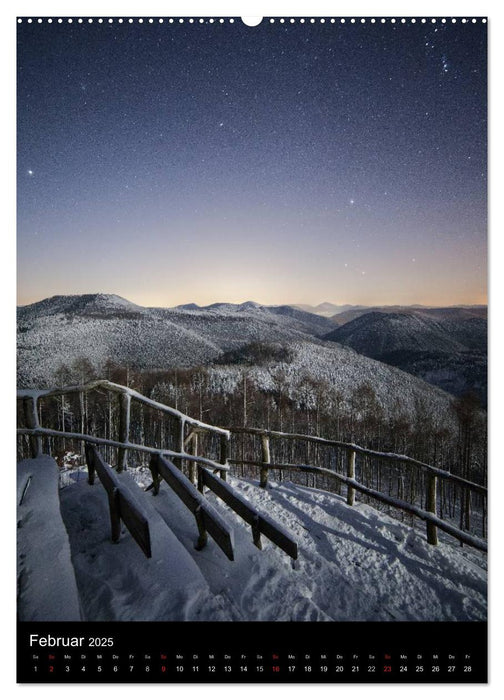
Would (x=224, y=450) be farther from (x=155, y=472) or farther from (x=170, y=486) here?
(x=170, y=486)

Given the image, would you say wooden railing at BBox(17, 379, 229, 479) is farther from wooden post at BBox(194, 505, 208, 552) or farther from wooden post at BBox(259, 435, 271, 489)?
wooden post at BBox(194, 505, 208, 552)

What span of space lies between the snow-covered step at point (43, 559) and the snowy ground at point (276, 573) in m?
0.16

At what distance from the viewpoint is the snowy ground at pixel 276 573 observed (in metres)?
1.84

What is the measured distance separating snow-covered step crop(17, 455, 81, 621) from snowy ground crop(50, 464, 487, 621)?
0.16m

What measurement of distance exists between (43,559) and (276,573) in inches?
62.0

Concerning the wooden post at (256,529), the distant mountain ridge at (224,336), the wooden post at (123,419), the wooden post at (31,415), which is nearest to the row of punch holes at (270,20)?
the distant mountain ridge at (224,336)

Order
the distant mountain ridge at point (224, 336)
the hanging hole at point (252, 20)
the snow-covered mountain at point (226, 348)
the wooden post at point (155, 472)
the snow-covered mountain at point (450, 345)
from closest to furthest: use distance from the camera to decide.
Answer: the hanging hole at point (252, 20), the snow-covered mountain at point (450, 345), the wooden post at point (155, 472), the distant mountain ridge at point (224, 336), the snow-covered mountain at point (226, 348)

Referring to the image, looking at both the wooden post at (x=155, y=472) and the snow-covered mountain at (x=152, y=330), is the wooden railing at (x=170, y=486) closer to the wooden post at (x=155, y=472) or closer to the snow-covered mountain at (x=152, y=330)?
A: the wooden post at (x=155, y=472)

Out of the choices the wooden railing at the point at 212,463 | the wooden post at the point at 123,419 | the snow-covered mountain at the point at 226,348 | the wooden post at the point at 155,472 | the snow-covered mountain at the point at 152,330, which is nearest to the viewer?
the wooden railing at the point at 212,463

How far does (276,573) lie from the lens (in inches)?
80.5

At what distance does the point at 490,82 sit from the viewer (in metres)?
2.66

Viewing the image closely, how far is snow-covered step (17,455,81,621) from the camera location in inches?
69.3
